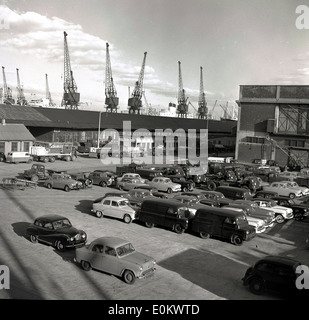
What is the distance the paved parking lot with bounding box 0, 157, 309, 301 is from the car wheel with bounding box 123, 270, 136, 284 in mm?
152

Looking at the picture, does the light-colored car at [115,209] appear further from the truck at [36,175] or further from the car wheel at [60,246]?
the truck at [36,175]

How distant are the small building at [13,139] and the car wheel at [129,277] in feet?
121

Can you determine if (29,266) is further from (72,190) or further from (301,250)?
(72,190)

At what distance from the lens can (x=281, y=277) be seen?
1226 cm

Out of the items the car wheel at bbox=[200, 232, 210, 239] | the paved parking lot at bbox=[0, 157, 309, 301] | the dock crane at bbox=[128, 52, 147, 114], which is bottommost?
the paved parking lot at bbox=[0, 157, 309, 301]

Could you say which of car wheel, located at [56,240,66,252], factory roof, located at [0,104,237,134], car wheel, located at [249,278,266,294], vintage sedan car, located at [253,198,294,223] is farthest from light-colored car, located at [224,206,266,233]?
factory roof, located at [0,104,237,134]

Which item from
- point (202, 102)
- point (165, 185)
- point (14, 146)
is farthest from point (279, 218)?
point (202, 102)

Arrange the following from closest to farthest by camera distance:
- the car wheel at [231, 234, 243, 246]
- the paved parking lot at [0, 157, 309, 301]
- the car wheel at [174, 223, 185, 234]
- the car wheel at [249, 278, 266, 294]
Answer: the paved parking lot at [0, 157, 309, 301] → the car wheel at [249, 278, 266, 294] → the car wheel at [231, 234, 243, 246] → the car wheel at [174, 223, 185, 234]

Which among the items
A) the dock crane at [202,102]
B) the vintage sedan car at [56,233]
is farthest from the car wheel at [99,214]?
the dock crane at [202,102]

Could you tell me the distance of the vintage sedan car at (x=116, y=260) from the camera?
1308cm

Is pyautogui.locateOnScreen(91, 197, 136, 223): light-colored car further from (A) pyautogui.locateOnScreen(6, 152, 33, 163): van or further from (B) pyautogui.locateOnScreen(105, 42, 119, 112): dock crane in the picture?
(B) pyautogui.locateOnScreen(105, 42, 119, 112): dock crane

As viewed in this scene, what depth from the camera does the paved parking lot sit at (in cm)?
1236

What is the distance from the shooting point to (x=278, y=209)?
74.8ft

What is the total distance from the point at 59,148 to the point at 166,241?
112 feet
